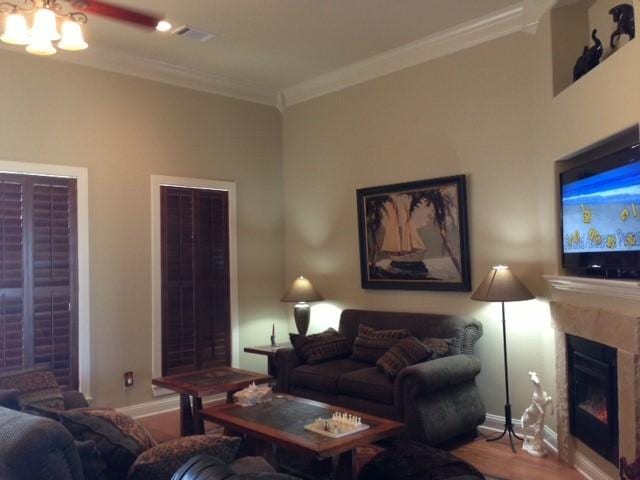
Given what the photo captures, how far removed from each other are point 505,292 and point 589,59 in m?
1.62

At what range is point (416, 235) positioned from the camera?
5129 mm

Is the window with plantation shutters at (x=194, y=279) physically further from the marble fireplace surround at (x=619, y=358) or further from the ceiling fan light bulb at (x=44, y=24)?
the marble fireplace surround at (x=619, y=358)

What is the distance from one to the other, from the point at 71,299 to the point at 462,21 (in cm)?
389

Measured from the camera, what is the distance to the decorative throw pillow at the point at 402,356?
4.20 meters

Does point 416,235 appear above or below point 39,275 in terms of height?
above

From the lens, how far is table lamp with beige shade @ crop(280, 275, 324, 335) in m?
5.71

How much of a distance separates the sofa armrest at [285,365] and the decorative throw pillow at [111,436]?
264 centimetres

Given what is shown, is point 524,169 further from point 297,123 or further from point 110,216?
point 110,216

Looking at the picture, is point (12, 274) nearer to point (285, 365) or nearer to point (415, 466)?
point (285, 365)

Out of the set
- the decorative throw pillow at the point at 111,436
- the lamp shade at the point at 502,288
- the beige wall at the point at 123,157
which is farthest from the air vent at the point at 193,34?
the decorative throw pillow at the point at 111,436

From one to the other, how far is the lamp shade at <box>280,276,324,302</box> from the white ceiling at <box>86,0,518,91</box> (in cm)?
209

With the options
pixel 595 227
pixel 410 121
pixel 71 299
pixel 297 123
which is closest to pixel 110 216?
pixel 71 299

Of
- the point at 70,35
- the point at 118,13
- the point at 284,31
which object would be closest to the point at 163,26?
the point at 118,13

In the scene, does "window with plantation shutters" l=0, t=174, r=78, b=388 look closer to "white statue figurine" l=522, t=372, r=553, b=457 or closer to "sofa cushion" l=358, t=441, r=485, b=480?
"sofa cushion" l=358, t=441, r=485, b=480
